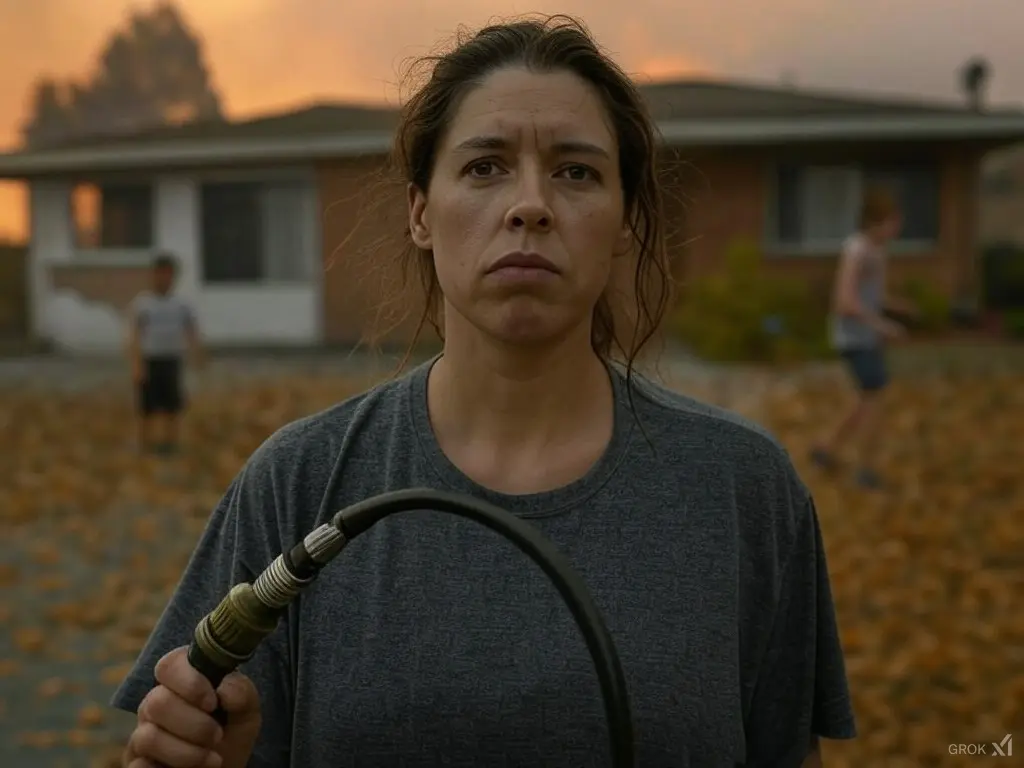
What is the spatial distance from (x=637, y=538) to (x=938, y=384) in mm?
13251

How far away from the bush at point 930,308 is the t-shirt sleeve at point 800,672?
17624mm

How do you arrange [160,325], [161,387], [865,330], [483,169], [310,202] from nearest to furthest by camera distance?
[483,169] < [865,330] < [160,325] < [161,387] < [310,202]

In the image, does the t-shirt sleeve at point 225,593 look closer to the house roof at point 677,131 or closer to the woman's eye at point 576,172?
the woman's eye at point 576,172

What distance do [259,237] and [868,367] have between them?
597 inches

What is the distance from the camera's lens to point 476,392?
1.97m

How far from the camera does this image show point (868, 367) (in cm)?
890

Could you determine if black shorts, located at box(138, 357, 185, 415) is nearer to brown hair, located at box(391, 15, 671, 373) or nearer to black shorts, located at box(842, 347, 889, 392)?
black shorts, located at box(842, 347, 889, 392)

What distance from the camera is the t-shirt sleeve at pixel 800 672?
1998 millimetres

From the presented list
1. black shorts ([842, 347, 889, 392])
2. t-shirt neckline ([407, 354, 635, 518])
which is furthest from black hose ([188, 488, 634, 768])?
black shorts ([842, 347, 889, 392])

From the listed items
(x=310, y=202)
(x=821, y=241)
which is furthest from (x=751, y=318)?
(x=310, y=202)

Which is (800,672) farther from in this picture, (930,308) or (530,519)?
(930,308)

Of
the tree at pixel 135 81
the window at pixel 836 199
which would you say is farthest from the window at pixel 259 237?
the tree at pixel 135 81

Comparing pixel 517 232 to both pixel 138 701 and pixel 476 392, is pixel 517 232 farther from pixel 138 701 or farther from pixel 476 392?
pixel 138 701

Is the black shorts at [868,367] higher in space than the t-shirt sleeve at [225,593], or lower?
lower
